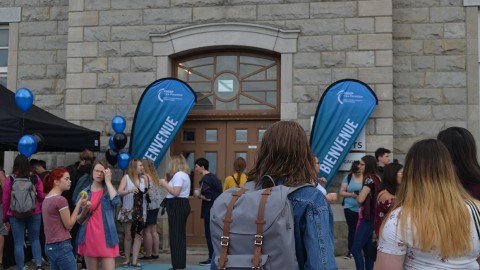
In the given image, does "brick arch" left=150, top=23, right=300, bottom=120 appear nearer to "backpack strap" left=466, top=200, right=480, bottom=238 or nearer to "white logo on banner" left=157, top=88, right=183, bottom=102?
"white logo on banner" left=157, top=88, right=183, bottom=102

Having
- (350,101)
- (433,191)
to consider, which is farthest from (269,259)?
(350,101)

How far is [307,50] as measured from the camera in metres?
10.6

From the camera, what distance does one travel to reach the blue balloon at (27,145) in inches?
319

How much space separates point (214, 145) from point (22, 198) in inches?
159

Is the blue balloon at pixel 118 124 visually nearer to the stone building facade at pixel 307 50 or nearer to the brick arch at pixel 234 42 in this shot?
the stone building facade at pixel 307 50

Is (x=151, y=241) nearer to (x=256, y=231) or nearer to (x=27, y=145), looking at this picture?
(x=27, y=145)

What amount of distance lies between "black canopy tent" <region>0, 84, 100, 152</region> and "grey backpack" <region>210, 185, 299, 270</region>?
636cm

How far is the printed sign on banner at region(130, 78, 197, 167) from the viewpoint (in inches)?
420

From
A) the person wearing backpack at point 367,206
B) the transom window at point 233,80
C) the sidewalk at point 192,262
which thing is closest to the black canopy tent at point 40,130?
the sidewalk at point 192,262

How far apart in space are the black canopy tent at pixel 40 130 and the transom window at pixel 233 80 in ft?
7.29

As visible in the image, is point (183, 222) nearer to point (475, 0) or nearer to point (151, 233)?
point (151, 233)

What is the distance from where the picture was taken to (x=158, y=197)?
962cm

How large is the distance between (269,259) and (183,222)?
6.22 metres

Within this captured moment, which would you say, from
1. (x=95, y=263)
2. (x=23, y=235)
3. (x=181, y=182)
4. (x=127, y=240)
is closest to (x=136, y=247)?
(x=127, y=240)
